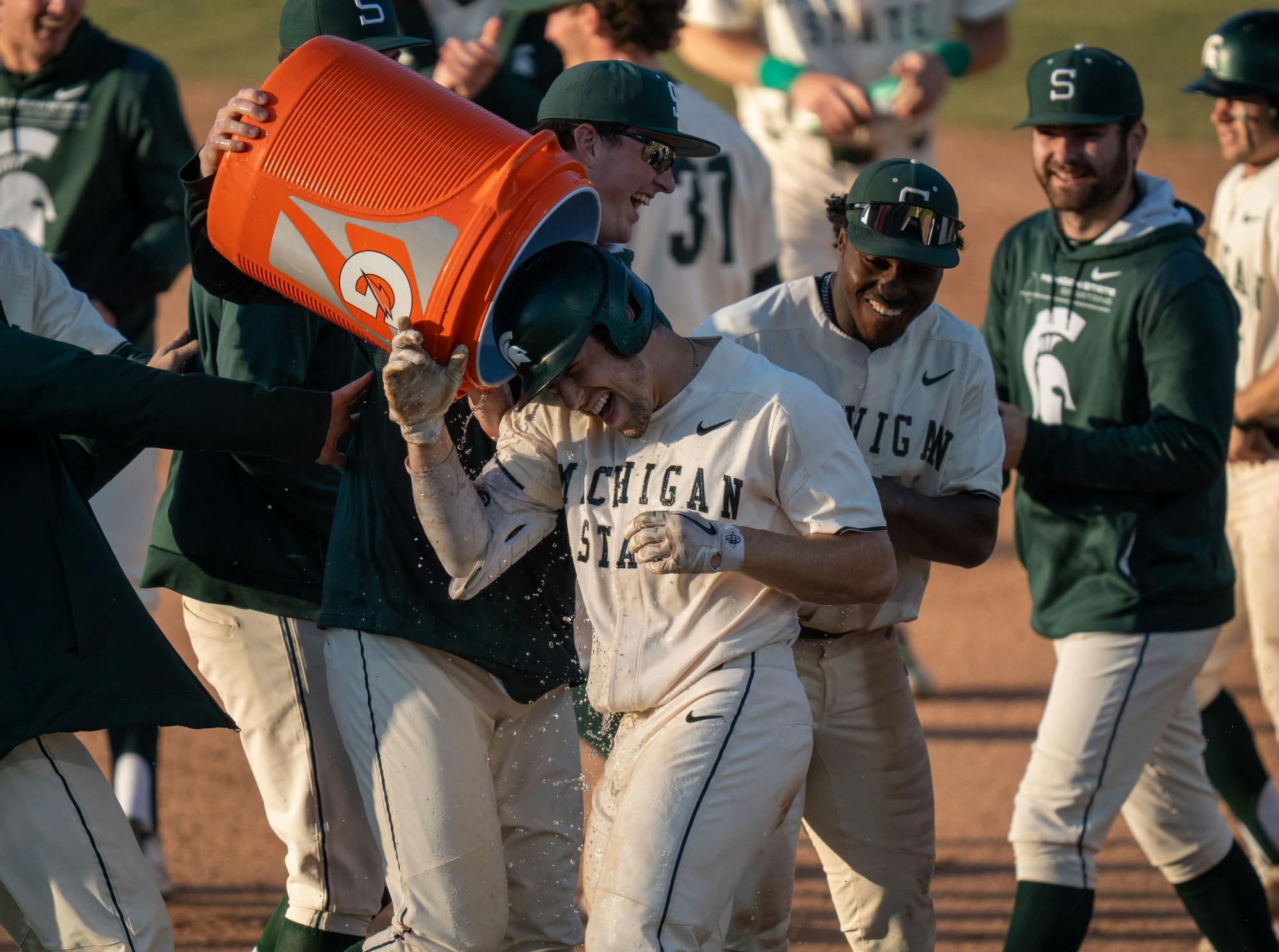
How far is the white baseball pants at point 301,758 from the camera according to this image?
13.0ft

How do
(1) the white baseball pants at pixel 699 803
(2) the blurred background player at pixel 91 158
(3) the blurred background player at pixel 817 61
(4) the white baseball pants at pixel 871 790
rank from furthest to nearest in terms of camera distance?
(3) the blurred background player at pixel 817 61 < (2) the blurred background player at pixel 91 158 < (4) the white baseball pants at pixel 871 790 < (1) the white baseball pants at pixel 699 803

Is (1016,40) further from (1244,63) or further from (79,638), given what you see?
(79,638)

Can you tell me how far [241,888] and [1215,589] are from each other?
3.03 meters

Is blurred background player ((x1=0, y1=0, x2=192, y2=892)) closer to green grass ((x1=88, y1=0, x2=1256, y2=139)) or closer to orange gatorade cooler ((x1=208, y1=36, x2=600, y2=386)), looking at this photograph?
orange gatorade cooler ((x1=208, y1=36, x2=600, y2=386))

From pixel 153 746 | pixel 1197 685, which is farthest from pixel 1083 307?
pixel 153 746

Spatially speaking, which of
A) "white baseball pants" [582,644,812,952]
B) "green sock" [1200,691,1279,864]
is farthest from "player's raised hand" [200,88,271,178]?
"green sock" [1200,691,1279,864]

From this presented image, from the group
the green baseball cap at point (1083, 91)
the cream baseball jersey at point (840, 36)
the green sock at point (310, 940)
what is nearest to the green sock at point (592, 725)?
the green sock at point (310, 940)

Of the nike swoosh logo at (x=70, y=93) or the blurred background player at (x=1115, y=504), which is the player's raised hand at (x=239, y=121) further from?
the nike swoosh logo at (x=70, y=93)

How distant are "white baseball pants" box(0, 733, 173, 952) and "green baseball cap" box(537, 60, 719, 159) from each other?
5.39 ft

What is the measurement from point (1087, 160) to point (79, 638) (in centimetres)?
285

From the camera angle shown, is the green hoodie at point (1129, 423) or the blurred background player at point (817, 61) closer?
the green hoodie at point (1129, 423)

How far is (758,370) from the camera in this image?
10.8 ft

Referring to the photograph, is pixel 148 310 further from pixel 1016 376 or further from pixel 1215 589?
pixel 1215 589

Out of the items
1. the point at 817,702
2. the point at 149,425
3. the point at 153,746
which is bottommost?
the point at 153,746
